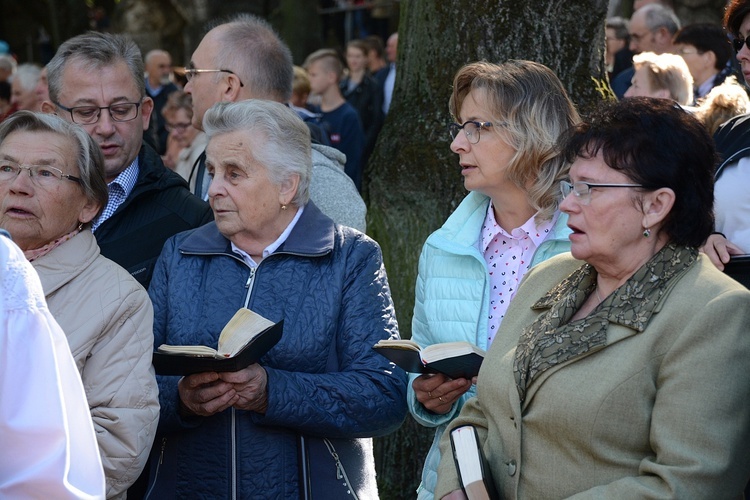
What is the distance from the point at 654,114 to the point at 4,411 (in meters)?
1.98

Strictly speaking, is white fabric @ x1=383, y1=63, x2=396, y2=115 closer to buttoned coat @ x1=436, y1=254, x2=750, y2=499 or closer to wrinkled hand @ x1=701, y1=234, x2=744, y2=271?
wrinkled hand @ x1=701, y1=234, x2=744, y2=271

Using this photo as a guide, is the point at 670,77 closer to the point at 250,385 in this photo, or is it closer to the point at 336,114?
the point at 250,385

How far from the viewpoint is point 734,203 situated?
3.65 m

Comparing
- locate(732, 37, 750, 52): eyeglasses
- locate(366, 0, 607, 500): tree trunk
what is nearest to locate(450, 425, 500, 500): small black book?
locate(732, 37, 750, 52): eyeglasses

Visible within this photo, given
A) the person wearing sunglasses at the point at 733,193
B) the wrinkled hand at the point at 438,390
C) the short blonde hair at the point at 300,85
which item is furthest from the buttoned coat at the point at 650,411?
the short blonde hair at the point at 300,85

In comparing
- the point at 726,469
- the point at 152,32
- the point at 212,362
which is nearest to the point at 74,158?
the point at 212,362

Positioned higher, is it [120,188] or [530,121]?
[530,121]

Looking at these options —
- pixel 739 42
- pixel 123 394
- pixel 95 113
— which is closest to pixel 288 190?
pixel 123 394

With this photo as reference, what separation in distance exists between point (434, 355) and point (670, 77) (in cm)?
399

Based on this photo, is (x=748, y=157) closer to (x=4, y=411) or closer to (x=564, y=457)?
(x=564, y=457)

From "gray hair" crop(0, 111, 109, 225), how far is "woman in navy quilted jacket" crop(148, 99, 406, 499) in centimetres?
39

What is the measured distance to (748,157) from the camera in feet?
12.1

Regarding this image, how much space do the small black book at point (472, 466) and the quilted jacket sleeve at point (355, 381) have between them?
548mm

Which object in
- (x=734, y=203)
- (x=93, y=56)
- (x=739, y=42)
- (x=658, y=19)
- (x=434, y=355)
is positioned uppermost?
(x=739, y=42)
